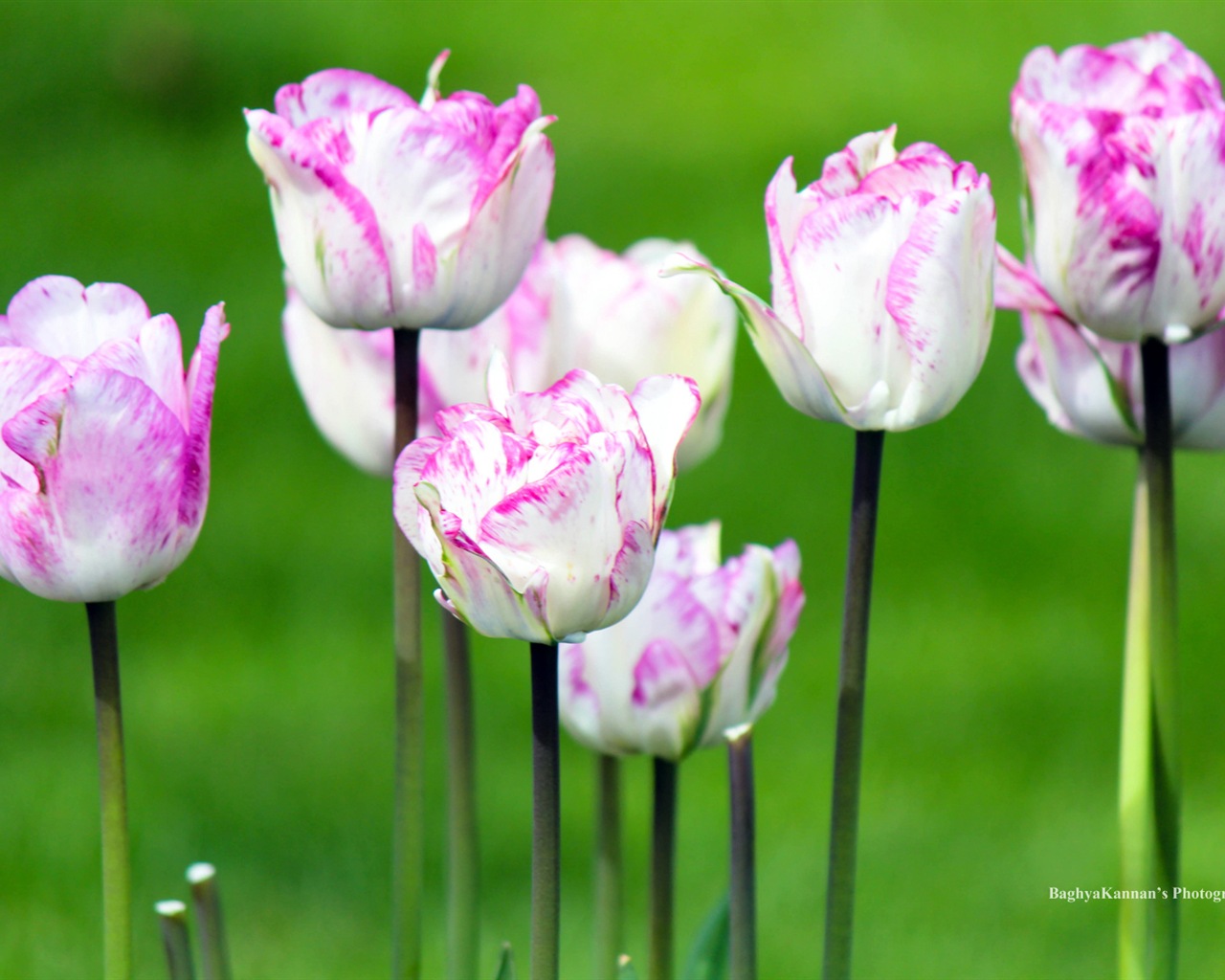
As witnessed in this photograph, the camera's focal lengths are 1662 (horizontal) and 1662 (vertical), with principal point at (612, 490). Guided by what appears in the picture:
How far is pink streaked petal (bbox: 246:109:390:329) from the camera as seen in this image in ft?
2.33

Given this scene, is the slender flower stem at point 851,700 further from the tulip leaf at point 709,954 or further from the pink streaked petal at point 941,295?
the tulip leaf at point 709,954

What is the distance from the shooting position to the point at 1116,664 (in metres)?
2.17

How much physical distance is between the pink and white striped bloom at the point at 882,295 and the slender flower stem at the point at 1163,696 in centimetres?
14

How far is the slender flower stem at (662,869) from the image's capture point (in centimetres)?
79

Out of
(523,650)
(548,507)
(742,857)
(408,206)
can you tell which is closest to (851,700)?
(742,857)

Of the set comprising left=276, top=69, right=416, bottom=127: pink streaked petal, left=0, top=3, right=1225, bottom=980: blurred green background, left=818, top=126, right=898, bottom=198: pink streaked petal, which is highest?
left=276, top=69, right=416, bottom=127: pink streaked petal

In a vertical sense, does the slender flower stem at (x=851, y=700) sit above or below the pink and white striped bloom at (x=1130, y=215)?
below

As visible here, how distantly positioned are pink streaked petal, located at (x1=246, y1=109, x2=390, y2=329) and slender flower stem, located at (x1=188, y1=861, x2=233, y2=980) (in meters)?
0.25

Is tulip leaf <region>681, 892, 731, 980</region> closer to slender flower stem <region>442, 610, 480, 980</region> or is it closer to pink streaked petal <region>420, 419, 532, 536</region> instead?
slender flower stem <region>442, 610, 480, 980</region>

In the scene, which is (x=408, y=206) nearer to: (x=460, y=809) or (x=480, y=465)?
(x=480, y=465)

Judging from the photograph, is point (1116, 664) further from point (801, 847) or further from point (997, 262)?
point (997, 262)

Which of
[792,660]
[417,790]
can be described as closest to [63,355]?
[417,790]

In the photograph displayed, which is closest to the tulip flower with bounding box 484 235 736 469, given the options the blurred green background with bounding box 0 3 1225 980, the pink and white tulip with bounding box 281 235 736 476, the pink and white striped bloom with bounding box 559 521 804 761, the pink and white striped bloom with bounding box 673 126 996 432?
the pink and white tulip with bounding box 281 235 736 476

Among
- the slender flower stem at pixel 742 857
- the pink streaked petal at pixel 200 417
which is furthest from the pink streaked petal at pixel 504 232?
the slender flower stem at pixel 742 857
